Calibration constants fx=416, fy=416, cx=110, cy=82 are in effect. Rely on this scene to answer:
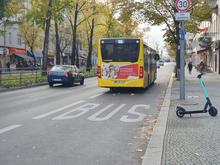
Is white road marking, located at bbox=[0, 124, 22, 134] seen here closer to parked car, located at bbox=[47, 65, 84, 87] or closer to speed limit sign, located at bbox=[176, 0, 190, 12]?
speed limit sign, located at bbox=[176, 0, 190, 12]

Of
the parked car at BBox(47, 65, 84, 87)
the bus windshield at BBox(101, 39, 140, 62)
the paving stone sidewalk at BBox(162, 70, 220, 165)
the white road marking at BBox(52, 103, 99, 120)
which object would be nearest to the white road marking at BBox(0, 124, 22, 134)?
the white road marking at BBox(52, 103, 99, 120)

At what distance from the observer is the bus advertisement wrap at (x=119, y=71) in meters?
20.5

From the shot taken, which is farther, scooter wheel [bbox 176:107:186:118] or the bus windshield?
the bus windshield

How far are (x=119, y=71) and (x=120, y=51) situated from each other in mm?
1059

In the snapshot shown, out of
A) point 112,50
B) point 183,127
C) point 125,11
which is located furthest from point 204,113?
point 125,11

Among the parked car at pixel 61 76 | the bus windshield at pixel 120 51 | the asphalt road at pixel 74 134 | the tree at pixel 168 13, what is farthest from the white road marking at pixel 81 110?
the tree at pixel 168 13

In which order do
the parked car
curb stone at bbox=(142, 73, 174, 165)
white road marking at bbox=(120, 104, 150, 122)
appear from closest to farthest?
curb stone at bbox=(142, 73, 174, 165), white road marking at bbox=(120, 104, 150, 122), the parked car

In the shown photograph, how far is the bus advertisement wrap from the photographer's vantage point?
20547 mm

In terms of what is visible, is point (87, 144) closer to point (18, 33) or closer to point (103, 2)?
point (103, 2)

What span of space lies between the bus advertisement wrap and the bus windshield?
0.32 metres

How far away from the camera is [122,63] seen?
67.8 ft

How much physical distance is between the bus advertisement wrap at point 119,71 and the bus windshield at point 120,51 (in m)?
0.32

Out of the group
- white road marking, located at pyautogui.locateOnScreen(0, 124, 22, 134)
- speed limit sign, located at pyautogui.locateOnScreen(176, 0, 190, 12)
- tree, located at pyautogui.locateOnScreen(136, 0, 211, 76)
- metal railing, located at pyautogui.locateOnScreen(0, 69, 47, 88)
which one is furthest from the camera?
tree, located at pyautogui.locateOnScreen(136, 0, 211, 76)

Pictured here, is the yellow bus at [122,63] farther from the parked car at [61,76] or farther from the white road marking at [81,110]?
the parked car at [61,76]
